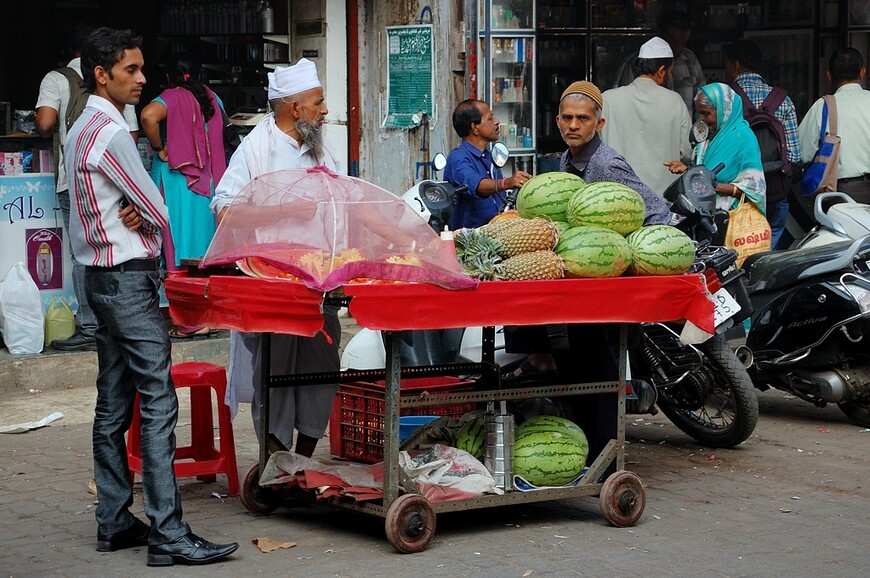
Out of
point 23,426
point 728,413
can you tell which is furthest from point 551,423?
point 23,426

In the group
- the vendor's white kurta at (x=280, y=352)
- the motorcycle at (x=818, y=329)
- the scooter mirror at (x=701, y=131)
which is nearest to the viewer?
the vendor's white kurta at (x=280, y=352)

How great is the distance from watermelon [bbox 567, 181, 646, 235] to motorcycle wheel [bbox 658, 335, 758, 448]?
1508 mm

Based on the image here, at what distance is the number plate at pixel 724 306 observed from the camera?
6.62 meters

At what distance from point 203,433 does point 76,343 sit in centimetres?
283

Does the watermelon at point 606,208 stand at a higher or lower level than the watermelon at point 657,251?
higher

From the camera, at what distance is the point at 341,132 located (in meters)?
9.86

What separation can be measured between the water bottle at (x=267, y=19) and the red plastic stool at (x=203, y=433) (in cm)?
442

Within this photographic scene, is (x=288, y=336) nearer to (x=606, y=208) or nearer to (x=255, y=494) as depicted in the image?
(x=255, y=494)

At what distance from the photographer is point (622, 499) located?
5430mm

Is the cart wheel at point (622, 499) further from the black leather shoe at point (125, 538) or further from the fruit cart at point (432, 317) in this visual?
the black leather shoe at point (125, 538)

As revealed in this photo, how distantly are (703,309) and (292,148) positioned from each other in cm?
201

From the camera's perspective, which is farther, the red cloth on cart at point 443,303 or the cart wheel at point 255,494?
the cart wheel at point 255,494

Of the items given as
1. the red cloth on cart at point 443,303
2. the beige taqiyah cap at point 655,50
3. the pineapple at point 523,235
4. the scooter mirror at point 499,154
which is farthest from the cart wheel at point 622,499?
the beige taqiyah cap at point 655,50

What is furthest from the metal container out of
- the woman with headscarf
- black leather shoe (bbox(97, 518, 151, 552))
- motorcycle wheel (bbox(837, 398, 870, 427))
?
the woman with headscarf
